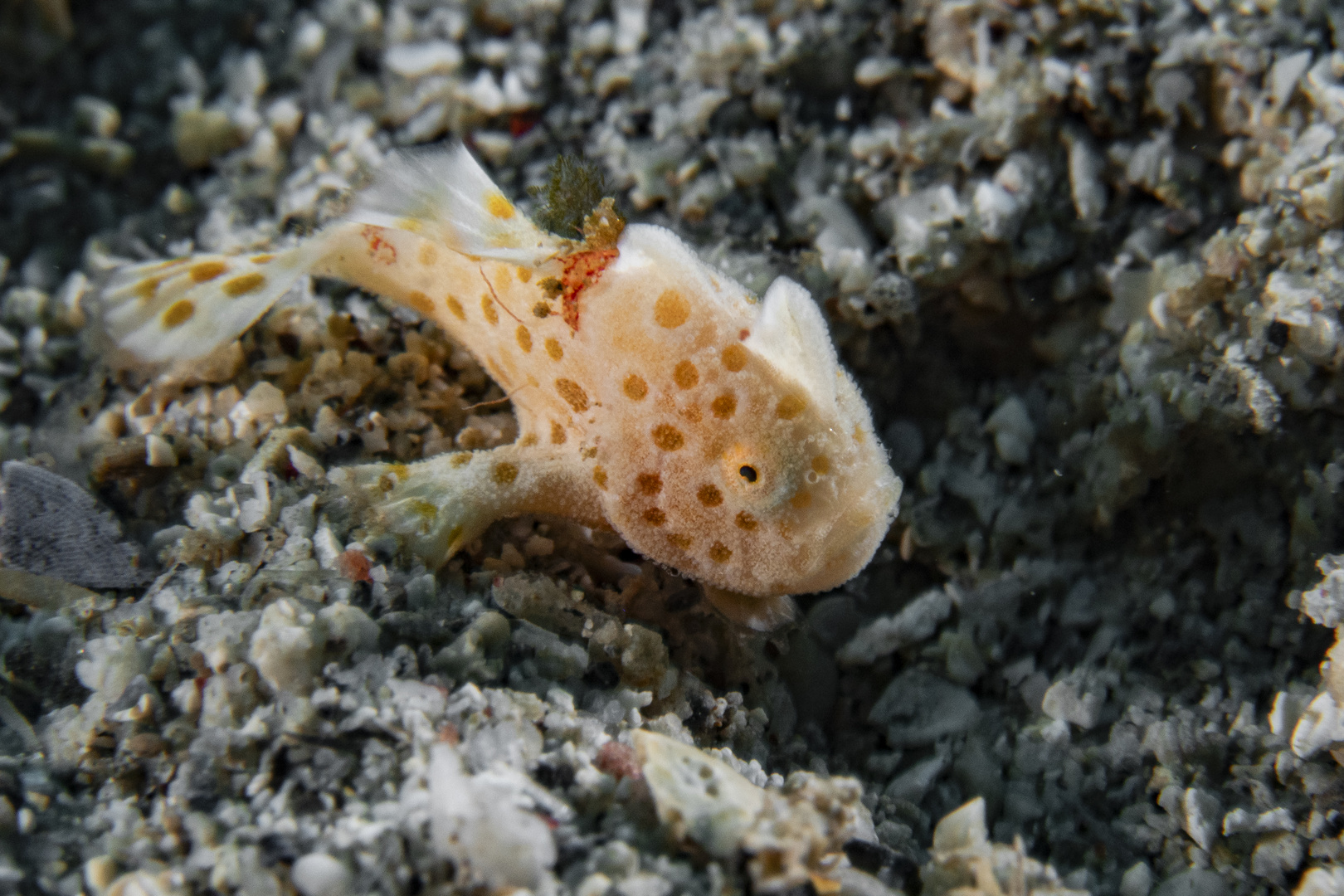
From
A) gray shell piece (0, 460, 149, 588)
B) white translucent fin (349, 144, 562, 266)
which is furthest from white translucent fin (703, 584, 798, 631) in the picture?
gray shell piece (0, 460, 149, 588)

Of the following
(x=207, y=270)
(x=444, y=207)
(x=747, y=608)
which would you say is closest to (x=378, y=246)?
(x=444, y=207)

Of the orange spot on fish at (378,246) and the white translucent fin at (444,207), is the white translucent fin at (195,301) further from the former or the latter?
the white translucent fin at (444,207)

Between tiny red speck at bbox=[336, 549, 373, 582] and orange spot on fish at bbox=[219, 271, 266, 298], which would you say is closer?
tiny red speck at bbox=[336, 549, 373, 582]

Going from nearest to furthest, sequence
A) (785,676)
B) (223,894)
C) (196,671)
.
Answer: (223,894)
(196,671)
(785,676)

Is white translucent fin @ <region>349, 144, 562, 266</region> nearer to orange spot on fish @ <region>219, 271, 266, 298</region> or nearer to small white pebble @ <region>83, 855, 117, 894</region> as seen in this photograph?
orange spot on fish @ <region>219, 271, 266, 298</region>

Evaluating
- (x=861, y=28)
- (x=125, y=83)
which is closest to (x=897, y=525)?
(x=861, y=28)

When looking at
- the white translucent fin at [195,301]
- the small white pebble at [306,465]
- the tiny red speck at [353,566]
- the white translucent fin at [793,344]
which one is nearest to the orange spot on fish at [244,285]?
the white translucent fin at [195,301]

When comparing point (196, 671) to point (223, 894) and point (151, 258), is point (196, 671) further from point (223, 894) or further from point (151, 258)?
point (151, 258)
